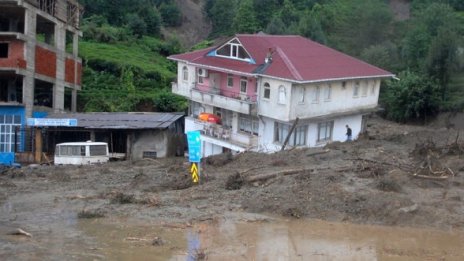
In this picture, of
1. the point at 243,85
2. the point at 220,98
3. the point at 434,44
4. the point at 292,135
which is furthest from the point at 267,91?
the point at 434,44

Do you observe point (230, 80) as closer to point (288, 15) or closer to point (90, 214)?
point (90, 214)

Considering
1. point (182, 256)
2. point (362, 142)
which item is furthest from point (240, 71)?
point (182, 256)

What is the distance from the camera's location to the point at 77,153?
3281cm

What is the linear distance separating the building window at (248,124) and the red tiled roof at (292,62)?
2822 mm

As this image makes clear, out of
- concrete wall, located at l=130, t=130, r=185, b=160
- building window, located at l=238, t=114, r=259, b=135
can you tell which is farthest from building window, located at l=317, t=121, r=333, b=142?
concrete wall, located at l=130, t=130, r=185, b=160

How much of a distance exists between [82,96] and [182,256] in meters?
29.9

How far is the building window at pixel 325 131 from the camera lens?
1411 inches

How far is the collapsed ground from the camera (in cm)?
2089

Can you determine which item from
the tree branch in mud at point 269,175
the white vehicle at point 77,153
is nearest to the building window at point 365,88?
the tree branch in mud at point 269,175

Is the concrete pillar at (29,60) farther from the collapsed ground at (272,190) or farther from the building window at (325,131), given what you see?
the building window at (325,131)

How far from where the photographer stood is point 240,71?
3475 cm

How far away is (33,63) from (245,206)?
62.6ft

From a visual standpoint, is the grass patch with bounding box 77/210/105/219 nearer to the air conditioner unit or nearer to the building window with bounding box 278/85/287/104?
the building window with bounding box 278/85/287/104

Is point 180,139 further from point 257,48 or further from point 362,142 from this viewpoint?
point 362,142
